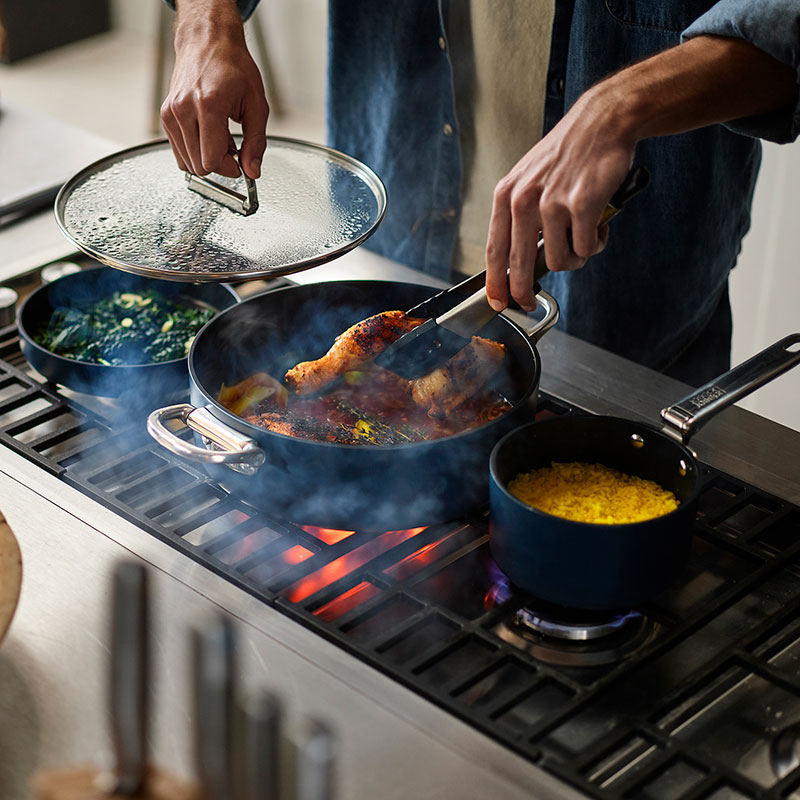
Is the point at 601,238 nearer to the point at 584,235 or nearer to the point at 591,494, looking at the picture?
the point at 584,235

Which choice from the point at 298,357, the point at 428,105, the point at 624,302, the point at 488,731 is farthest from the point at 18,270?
the point at 488,731

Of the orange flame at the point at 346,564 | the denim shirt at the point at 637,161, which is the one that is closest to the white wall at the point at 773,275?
the denim shirt at the point at 637,161

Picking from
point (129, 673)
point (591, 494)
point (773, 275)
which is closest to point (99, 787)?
point (129, 673)

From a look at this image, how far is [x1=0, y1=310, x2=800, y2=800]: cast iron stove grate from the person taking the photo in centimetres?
86

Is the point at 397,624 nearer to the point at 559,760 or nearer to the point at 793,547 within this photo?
the point at 559,760

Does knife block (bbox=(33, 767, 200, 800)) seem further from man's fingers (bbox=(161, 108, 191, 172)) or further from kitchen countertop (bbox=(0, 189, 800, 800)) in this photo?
man's fingers (bbox=(161, 108, 191, 172))

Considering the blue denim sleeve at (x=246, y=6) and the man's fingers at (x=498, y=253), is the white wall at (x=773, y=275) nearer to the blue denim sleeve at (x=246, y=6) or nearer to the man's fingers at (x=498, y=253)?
the blue denim sleeve at (x=246, y=6)

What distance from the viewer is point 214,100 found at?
4.13 ft

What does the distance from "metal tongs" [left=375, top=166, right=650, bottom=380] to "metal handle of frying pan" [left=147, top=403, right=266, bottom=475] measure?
22 centimetres

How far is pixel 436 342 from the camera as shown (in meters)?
1.19

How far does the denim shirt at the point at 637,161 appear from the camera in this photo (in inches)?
58.7

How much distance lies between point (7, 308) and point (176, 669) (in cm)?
73

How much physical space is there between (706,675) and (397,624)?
27 cm

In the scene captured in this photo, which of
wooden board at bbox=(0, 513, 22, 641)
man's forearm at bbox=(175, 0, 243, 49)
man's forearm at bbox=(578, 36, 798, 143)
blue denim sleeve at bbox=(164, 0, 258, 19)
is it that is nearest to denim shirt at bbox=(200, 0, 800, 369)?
blue denim sleeve at bbox=(164, 0, 258, 19)
